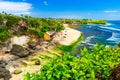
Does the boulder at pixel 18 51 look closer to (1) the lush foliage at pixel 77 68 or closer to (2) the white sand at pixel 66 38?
(2) the white sand at pixel 66 38

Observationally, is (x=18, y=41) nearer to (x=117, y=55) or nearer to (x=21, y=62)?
(x=21, y=62)

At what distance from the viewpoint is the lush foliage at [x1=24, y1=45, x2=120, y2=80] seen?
A: 50.4ft

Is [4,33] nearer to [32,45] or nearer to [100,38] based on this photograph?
[32,45]

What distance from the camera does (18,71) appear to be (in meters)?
35.1

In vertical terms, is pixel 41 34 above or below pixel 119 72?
below

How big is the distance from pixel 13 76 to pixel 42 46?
2107cm

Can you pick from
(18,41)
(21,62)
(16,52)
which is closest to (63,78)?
(21,62)

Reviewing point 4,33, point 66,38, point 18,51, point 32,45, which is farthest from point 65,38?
point 18,51

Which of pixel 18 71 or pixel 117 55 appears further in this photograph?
pixel 18 71

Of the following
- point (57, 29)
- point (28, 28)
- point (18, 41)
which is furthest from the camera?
point (57, 29)

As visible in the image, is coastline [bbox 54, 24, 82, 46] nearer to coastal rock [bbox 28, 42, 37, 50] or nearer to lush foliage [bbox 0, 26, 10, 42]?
coastal rock [bbox 28, 42, 37, 50]

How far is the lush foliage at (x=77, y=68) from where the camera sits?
15375 millimetres

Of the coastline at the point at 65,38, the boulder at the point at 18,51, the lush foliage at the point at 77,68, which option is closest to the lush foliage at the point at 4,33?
the boulder at the point at 18,51

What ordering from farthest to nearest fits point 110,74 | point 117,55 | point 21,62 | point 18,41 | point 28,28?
point 28,28, point 18,41, point 21,62, point 117,55, point 110,74
